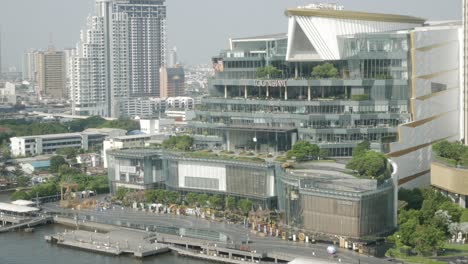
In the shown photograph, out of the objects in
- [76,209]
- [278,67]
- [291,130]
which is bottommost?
[76,209]

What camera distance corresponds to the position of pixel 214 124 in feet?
168

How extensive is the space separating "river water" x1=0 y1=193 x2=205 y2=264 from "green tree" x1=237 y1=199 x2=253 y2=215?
603cm

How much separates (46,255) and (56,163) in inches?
1107

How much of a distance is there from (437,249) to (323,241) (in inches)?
217

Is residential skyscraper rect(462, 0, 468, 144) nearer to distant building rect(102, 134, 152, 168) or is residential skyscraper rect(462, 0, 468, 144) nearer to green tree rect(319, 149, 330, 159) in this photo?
green tree rect(319, 149, 330, 159)

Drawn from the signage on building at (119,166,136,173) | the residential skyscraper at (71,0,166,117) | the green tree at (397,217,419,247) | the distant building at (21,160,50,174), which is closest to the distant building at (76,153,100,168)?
the distant building at (21,160,50,174)

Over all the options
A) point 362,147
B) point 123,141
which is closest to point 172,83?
point 123,141

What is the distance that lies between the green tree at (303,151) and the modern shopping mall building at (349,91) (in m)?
1.53

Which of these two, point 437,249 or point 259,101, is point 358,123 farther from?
point 437,249

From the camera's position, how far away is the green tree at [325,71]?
47344 millimetres

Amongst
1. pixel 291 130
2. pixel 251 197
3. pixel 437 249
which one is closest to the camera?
pixel 437 249

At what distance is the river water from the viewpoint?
38.3 meters

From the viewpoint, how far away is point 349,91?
4719 cm

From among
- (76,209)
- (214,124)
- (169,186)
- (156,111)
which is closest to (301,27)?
(214,124)
